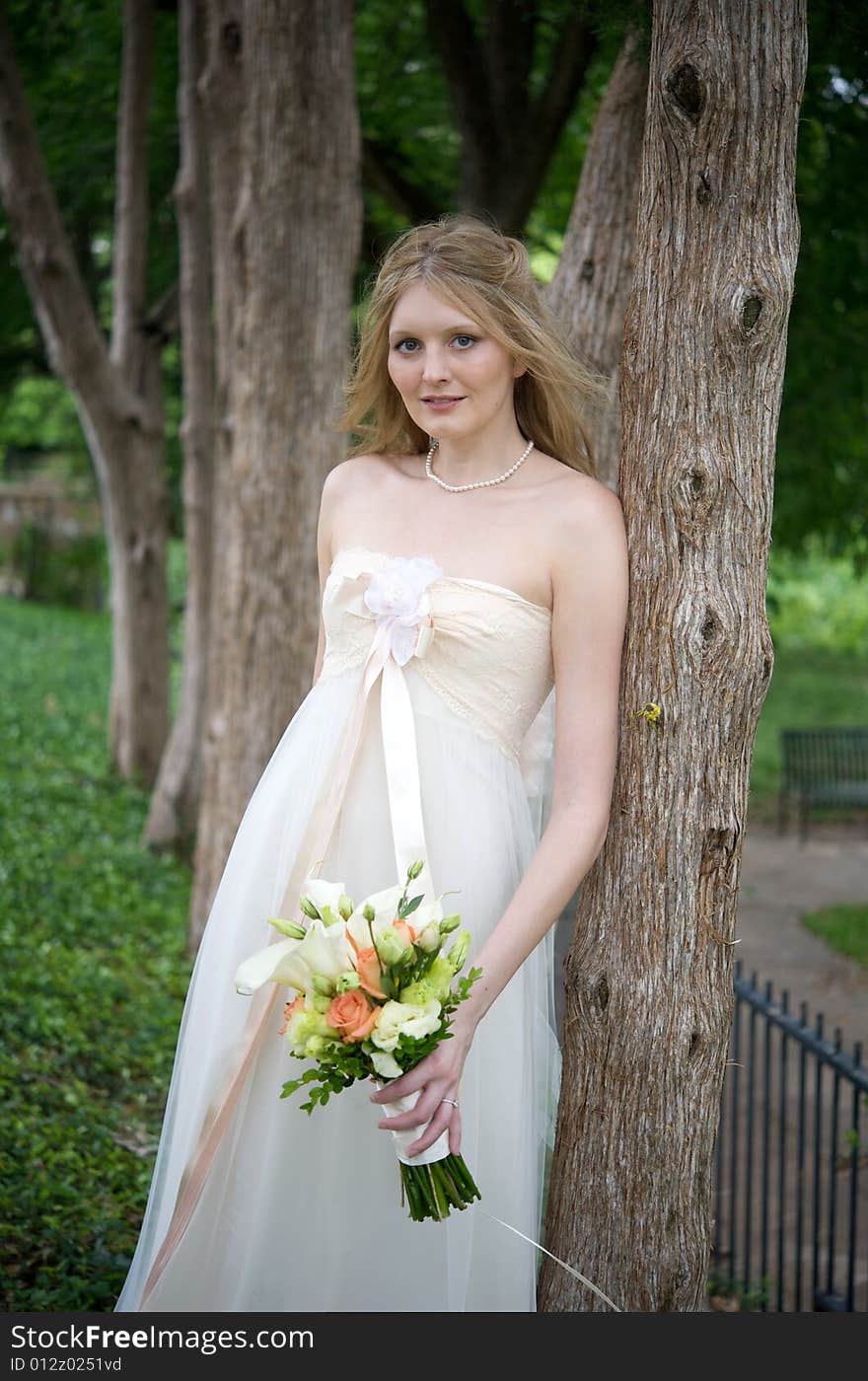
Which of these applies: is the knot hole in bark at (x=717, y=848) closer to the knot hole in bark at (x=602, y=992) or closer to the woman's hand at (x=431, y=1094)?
the knot hole in bark at (x=602, y=992)

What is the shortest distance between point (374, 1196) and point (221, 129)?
554 cm

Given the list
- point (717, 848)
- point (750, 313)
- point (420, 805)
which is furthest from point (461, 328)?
point (717, 848)

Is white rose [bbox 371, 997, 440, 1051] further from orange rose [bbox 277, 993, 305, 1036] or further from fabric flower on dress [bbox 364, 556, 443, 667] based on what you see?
fabric flower on dress [bbox 364, 556, 443, 667]

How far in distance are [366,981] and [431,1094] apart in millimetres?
251

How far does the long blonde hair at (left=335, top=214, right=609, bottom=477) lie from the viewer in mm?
2645

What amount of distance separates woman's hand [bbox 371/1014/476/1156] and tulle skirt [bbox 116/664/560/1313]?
391 mm

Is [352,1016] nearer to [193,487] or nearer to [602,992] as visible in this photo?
[602,992]

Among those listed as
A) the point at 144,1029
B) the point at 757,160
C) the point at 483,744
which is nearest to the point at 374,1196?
the point at 483,744

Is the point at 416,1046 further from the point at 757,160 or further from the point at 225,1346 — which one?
the point at 757,160

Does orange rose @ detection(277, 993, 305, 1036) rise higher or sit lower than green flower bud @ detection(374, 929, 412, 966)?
lower

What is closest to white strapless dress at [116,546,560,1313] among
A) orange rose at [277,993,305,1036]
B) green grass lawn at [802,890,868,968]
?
orange rose at [277,993,305,1036]

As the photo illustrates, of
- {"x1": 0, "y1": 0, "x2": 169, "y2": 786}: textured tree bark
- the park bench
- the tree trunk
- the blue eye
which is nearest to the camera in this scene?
the blue eye

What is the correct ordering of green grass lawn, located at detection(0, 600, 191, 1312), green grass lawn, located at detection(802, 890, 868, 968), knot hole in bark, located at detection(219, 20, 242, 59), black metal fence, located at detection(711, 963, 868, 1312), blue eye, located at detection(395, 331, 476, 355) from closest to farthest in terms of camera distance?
blue eye, located at detection(395, 331, 476, 355), green grass lawn, located at detection(0, 600, 191, 1312), black metal fence, located at detection(711, 963, 868, 1312), knot hole in bark, located at detection(219, 20, 242, 59), green grass lawn, located at detection(802, 890, 868, 968)

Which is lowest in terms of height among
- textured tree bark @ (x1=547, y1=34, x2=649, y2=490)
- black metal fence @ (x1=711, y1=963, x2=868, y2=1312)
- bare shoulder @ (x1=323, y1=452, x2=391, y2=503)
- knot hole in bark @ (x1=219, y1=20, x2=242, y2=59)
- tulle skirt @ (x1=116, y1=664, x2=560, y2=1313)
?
black metal fence @ (x1=711, y1=963, x2=868, y2=1312)
